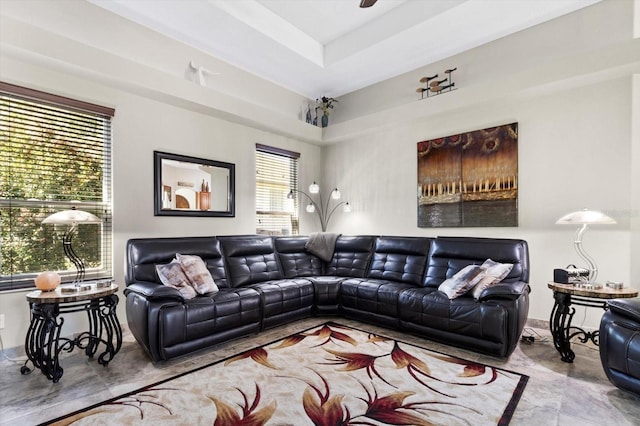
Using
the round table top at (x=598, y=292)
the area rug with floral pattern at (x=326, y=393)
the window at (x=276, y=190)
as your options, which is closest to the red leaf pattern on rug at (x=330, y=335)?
the area rug with floral pattern at (x=326, y=393)

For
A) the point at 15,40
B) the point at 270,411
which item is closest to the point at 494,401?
the point at 270,411

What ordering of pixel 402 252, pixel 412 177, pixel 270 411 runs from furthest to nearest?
pixel 412 177
pixel 402 252
pixel 270 411

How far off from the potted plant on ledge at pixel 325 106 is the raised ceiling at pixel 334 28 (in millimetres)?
734

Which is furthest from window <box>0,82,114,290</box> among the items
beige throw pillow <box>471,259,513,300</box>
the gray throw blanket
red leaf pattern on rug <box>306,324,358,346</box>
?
beige throw pillow <box>471,259,513,300</box>

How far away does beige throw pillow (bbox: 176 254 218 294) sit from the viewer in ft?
10.4

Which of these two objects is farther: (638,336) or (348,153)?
(348,153)

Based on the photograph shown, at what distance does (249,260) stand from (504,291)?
9.30ft

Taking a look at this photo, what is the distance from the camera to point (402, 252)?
413 cm

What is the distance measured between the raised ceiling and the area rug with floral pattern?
11.5 feet

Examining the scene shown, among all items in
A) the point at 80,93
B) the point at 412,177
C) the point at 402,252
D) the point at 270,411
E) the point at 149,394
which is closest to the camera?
the point at 270,411

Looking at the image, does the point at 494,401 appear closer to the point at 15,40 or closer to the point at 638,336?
the point at 638,336

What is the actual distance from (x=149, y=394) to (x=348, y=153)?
4.33 metres

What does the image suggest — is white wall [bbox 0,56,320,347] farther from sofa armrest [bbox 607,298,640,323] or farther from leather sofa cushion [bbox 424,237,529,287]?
sofa armrest [bbox 607,298,640,323]

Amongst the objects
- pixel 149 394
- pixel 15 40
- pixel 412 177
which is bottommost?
pixel 149 394
